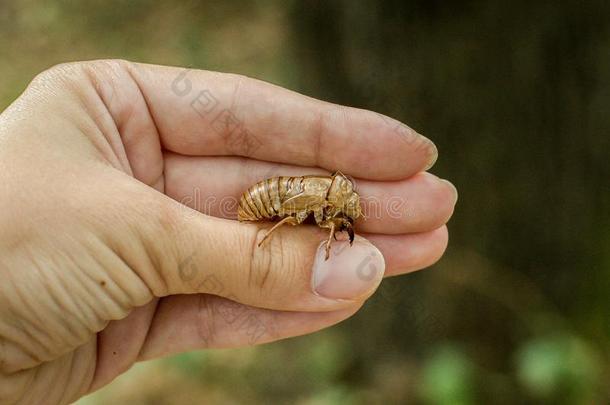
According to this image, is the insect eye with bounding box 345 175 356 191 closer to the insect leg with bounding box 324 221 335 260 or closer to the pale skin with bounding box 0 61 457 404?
the pale skin with bounding box 0 61 457 404

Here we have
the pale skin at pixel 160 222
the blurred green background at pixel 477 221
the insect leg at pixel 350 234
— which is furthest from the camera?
the blurred green background at pixel 477 221

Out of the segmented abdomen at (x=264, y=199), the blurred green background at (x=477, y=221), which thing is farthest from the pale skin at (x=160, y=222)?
the blurred green background at (x=477, y=221)

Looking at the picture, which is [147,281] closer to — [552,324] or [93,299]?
[93,299]

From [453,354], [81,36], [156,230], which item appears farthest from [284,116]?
[81,36]

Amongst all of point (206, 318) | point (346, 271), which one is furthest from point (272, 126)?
point (206, 318)

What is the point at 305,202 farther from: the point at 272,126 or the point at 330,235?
the point at 272,126

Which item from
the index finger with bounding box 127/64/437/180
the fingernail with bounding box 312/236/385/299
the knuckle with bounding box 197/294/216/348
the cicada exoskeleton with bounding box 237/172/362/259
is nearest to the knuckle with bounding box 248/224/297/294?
the fingernail with bounding box 312/236/385/299

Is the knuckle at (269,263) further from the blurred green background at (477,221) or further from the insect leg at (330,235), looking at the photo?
the blurred green background at (477,221)
